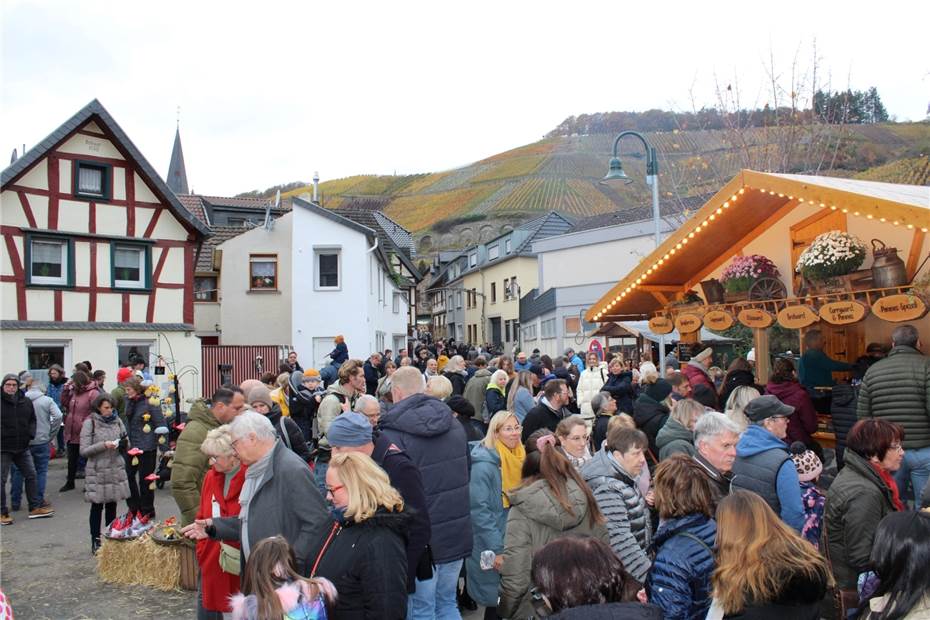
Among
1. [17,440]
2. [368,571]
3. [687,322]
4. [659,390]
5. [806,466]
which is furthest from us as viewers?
[687,322]

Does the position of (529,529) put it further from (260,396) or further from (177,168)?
(177,168)

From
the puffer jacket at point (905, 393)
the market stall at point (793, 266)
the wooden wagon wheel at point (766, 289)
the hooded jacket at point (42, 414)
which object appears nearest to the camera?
the puffer jacket at point (905, 393)

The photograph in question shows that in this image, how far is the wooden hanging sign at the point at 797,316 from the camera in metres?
8.44

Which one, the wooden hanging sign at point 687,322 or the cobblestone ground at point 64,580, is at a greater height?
the wooden hanging sign at point 687,322

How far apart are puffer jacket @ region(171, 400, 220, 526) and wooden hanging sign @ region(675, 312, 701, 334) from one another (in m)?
6.78

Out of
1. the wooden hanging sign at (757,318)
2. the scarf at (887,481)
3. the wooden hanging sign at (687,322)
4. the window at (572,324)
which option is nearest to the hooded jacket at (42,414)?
the wooden hanging sign at (687,322)

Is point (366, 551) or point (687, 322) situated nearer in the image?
point (366, 551)

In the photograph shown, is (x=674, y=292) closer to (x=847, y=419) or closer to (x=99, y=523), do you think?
(x=847, y=419)

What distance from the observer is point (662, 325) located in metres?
11.3

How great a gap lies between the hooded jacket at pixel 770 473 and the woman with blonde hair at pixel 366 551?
2.31m

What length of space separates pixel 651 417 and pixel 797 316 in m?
2.17

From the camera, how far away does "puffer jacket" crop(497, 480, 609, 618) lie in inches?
175

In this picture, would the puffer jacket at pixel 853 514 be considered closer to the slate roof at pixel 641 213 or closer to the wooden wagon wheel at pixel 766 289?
the wooden wagon wheel at pixel 766 289

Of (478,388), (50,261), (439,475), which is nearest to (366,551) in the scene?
(439,475)
